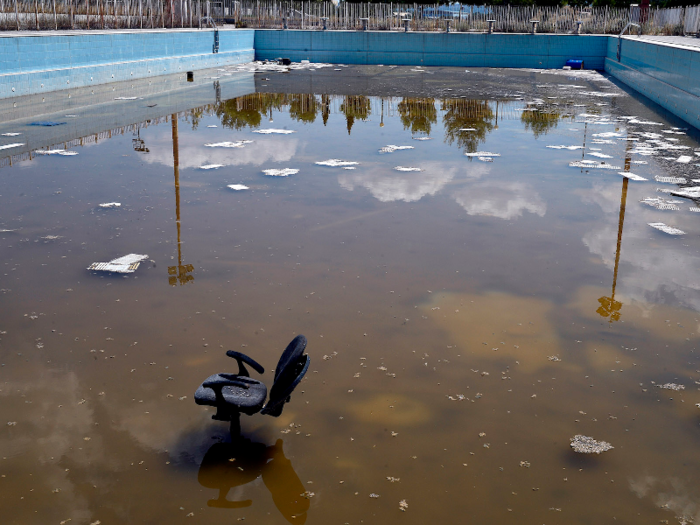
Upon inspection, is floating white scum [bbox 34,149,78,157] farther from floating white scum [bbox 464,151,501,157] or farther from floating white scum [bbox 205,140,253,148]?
floating white scum [bbox 464,151,501,157]

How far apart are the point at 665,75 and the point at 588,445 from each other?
17868mm

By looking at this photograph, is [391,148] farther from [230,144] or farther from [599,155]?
[599,155]

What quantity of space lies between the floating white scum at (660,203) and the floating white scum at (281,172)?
5072mm

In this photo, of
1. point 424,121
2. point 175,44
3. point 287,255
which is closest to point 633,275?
point 287,255

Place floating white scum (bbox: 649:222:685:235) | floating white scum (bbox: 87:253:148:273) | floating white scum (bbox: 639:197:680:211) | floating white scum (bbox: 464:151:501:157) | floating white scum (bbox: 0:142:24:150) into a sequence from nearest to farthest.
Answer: floating white scum (bbox: 87:253:148:273) → floating white scum (bbox: 649:222:685:235) → floating white scum (bbox: 639:197:680:211) → floating white scum (bbox: 0:142:24:150) → floating white scum (bbox: 464:151:501:157)

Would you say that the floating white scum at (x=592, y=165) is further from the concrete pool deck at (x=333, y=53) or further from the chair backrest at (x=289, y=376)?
the chair backrest at (x=289, y=376)

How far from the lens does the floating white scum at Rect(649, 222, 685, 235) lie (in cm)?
777

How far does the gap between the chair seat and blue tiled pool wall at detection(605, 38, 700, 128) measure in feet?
47.9

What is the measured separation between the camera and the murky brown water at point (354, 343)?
3.65 meters

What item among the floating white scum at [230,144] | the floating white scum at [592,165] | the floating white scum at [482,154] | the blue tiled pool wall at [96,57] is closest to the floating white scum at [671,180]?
the floating white scum at [592,165]

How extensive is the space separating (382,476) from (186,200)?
19.3 ft

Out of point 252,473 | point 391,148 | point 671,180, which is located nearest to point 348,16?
point 391,148

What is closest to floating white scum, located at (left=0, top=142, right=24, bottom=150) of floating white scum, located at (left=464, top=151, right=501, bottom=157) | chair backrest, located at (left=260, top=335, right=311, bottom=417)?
floating white scum, located at (left=464, top=151, right=501, bottom=157)

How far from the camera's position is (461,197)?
921 cm
